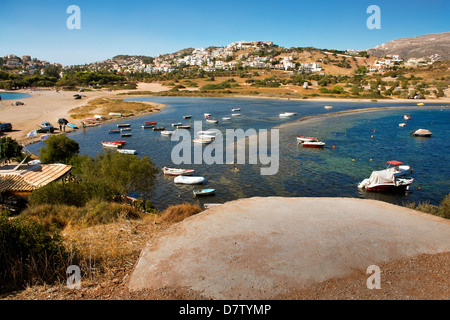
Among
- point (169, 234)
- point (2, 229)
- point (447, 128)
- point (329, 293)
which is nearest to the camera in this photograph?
point (329, 293)

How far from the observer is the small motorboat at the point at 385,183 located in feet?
93.2

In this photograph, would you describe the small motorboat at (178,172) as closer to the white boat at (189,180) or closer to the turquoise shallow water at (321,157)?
the turquoise shallow water at (321,157)

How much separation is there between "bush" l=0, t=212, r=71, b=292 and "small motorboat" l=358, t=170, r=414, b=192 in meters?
27.9

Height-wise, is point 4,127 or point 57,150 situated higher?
point 4,127

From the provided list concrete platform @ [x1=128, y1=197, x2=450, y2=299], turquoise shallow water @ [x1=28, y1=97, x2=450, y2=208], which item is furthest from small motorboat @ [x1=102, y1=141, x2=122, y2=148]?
concrete platform @ [x1=128, y1=197, x2=450, y2=299]

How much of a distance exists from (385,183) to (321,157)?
13228mm

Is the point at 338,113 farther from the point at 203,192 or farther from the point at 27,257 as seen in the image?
the point at 27,257

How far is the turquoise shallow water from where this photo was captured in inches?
1126

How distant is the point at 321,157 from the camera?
41.2 m

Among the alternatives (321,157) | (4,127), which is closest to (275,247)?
(321,157)

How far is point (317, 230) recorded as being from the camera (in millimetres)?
11844

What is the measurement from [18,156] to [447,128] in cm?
7837
